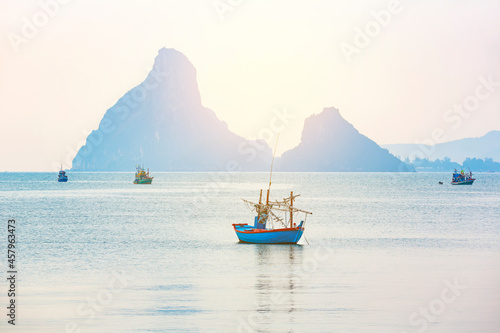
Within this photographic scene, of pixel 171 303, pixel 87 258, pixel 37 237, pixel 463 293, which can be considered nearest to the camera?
pixel 171 303

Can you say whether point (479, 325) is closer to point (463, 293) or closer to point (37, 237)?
point (463, 293)

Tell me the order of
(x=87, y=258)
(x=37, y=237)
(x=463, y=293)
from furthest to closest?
(x=37, y=237), (x=87, y=258), (x=463, y=293)

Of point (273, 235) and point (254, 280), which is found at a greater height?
point (273, 235)

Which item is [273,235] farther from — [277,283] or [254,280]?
[277,283]

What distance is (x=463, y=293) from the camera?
32.9 metres

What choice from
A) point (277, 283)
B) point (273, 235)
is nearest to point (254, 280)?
point (277, 283)

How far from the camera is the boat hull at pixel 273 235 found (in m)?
51.4

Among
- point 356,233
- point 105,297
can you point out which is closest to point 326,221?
point 356,233

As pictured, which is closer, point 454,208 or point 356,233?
point 356,233

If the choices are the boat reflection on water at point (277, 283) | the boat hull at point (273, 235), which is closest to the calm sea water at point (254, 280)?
the boat reflection on water at point (277, 283)

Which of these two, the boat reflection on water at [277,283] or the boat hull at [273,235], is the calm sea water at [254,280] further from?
the boat hull at [273,235]

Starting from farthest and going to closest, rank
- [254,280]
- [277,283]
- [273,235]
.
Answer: [273,235], [254,280], [277,283]

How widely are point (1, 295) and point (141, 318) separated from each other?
8.76m

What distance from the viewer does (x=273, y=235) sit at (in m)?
51.5
